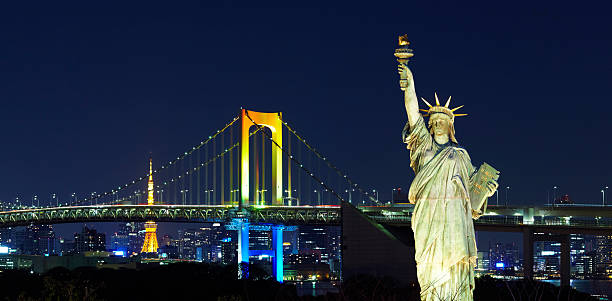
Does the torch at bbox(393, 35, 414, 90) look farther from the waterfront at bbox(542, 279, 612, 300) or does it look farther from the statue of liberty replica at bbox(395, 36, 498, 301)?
the waterfront at bbox(542, 279, 612, 300)

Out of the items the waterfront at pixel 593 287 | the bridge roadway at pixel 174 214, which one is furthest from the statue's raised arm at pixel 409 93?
the bridge roadway at pixel 174 214

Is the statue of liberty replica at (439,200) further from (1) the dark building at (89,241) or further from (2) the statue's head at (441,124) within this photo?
(1) the dark building at (89,241)

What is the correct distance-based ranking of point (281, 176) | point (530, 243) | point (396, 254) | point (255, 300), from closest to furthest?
point (255, 300) → point (396, 254) → point (530, 243) → point (281, 176)

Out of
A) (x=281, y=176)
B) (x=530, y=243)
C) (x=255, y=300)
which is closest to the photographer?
(x=255, y=300)

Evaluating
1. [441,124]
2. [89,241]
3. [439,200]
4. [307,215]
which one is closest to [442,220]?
[439,200]

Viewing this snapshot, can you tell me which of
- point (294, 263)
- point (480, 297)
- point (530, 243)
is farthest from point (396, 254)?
point (294, 263)

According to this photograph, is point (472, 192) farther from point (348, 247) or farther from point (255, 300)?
point (348, 247)

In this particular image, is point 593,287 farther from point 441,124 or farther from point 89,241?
point 89,241

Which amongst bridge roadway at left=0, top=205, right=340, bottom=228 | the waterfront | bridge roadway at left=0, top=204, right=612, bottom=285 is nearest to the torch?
the waterfront
